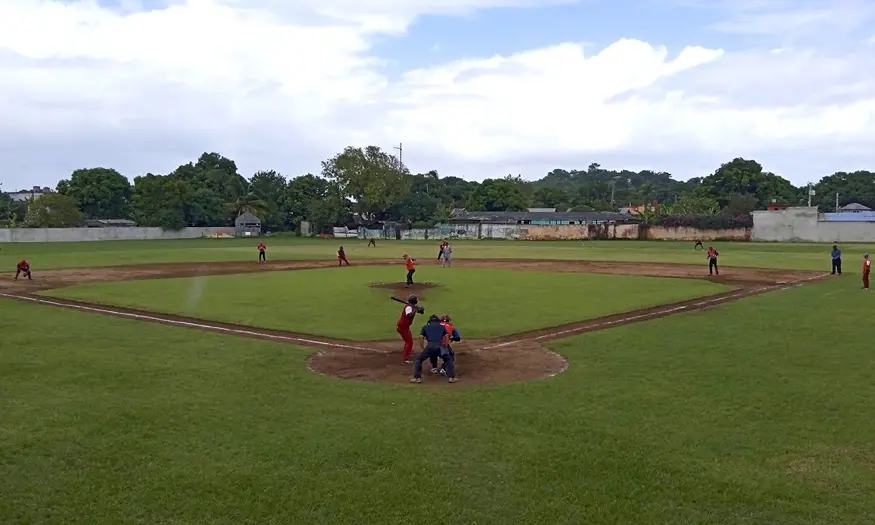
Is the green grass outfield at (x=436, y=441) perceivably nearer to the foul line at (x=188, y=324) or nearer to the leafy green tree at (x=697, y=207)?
the foul line at (x=188, y=324)

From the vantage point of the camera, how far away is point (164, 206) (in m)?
114

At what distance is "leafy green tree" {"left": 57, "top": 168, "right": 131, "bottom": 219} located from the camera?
123m

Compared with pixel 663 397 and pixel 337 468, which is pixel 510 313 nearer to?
pixel 663 397

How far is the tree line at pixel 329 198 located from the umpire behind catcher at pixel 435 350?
3588 inches

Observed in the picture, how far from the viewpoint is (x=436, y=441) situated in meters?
10.7

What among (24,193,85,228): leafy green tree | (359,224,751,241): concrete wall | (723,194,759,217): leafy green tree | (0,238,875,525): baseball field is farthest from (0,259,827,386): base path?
(723,194,759,217): leafy green tree

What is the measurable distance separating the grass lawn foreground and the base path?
819 millimetres

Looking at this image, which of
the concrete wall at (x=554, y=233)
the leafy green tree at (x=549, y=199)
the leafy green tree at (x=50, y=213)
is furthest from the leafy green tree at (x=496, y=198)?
the leafy green tree at (x=50, y=213)

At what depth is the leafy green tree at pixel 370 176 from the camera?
117 metres

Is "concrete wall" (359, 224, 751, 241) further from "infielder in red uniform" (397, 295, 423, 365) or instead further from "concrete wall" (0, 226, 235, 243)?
"infielder in red uniform" (397, 295, 423, 365)

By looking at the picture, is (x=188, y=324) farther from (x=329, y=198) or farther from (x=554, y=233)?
(x=329, y=198)

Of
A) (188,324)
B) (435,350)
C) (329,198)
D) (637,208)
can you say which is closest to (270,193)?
(329,198)

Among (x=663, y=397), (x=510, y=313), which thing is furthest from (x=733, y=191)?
(x=663, y=397)

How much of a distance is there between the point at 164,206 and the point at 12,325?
323 ft
